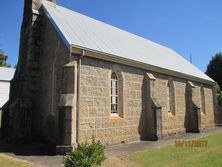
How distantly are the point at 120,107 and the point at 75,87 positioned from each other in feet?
13.9

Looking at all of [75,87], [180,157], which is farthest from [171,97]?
[75,87]

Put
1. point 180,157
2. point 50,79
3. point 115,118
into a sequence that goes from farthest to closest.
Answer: point 115,118 → point 50,79 → point 180,157

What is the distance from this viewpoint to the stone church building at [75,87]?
13.4 metres

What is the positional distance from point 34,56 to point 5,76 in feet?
→ 103

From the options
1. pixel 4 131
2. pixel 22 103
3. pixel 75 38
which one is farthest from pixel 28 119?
pixel 75 38

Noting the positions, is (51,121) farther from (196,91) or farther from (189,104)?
(196,91)

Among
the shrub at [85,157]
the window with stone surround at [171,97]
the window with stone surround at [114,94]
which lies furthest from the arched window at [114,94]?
the shrub at [85,157]

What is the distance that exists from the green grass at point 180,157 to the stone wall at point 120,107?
304 cm

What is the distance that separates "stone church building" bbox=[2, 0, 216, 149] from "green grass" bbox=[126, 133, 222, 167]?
3.38 metres

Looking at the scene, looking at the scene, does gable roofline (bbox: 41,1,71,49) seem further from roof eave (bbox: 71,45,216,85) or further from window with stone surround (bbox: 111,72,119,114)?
window with stone surround (bbox: 111,72,119,114)

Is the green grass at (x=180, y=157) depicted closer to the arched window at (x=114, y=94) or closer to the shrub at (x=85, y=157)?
the shrub at (x=85, y=157)

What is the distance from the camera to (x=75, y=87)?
13156 millimetres

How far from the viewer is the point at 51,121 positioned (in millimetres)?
14617

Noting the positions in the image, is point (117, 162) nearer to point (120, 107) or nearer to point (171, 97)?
point (120, 107)
